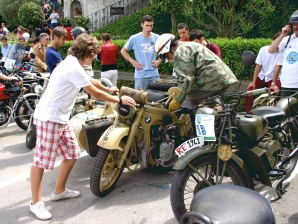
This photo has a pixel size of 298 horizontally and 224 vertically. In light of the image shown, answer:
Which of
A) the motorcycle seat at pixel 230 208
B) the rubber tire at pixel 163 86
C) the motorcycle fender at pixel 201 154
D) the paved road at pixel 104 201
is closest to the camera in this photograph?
the motorcycle seat at pixel 230 208

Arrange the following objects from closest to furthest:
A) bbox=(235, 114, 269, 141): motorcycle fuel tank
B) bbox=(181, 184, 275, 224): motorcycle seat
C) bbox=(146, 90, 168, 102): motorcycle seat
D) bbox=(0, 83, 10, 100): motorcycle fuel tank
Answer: bbox=(181, 184, 275, 224): motorcycle seat
bbox=(235, 114, 269, 141): motorcycle fuel tank
bbox=(146, 90, 168, 102): motorcycle seat
bbox=(0, 83, 10, 100): motorcycle fuel tank

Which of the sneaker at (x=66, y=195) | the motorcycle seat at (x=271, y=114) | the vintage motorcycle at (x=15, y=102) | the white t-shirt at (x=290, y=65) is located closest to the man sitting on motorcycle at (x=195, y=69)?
the motorcycle seat at (x=271, y=114)

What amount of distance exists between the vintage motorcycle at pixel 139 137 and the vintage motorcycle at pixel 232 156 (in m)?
0.75

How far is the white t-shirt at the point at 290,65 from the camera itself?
206 inches

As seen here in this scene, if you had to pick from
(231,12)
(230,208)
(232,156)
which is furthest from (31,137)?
A: (231,12)

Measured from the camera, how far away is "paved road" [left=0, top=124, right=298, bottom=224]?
156 inches

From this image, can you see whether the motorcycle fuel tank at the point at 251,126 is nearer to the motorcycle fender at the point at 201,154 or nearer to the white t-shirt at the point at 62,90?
the motorcycle fender at the point at 201,154

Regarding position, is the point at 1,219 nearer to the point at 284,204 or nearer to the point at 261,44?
the point at 284,204

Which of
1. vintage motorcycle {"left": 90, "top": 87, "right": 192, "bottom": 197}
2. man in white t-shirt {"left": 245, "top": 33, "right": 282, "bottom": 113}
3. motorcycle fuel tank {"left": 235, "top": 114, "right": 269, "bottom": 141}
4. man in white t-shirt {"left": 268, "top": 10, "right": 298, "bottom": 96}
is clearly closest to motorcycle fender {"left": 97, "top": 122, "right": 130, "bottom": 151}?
vintage motorcycle {"left": 90, "top": 87, "right": 192, "bottom": 197}

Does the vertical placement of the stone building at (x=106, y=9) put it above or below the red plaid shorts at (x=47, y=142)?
above

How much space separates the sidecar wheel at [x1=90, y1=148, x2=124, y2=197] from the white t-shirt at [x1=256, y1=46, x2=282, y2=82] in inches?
122

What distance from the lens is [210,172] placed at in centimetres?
366

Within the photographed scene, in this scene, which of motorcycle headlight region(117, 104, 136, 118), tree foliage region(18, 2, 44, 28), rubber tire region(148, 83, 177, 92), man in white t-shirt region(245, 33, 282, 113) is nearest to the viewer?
motorcycle headlight region(117, 104, 136, 118)

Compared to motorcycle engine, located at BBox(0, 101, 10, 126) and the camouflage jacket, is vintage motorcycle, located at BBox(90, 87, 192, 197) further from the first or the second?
motorcycle engine, located at BBox(0, 101, 10, 126)
